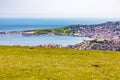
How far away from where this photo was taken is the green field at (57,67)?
73.4ft

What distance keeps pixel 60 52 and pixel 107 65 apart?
9187 mm

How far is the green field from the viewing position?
73.4 ft

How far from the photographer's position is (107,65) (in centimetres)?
2769

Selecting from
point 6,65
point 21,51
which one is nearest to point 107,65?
point 6,65

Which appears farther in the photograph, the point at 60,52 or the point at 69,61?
the point at 60,52

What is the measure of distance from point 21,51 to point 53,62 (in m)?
8.07

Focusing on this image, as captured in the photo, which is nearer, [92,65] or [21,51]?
[92,65]

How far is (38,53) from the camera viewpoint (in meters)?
34.6

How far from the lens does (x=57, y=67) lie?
84.4 feet


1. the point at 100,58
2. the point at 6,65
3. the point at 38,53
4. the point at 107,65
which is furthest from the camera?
the point at 38,53

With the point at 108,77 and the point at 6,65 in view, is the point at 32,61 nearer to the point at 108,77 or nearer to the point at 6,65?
the point at 6,65

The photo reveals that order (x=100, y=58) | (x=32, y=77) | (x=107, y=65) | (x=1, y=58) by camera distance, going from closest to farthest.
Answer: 1. (x=32, y=77)
2. (x=107, y=65)
3. (x=1, y=58)
4. (x=100, y=58)

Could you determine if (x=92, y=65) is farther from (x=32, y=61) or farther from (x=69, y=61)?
(x=32, y=61)

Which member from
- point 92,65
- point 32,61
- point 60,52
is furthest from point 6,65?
point 60,52
